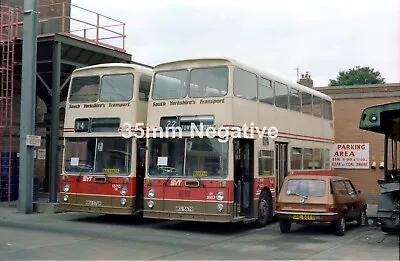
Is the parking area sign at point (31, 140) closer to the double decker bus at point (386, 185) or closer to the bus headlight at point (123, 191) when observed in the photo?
the bus headlight at point (123, 191)

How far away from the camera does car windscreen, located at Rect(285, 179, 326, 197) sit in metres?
13.7

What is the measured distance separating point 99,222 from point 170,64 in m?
5.09

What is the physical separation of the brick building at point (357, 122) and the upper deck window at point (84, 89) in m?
12.1

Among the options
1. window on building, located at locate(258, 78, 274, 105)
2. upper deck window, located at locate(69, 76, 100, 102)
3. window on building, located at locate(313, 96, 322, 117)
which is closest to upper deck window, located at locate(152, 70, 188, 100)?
upper deck window, located at locate(69, 76, 100, 102)

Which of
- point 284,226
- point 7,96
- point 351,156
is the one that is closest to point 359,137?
point 351,156

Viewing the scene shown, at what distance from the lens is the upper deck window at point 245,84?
14068 mm

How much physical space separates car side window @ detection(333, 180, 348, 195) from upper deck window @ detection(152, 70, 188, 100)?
4.54m

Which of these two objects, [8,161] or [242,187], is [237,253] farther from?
[8,161]

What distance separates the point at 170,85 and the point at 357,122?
11.8 metres

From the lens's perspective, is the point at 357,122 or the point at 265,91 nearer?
the point at 265,91

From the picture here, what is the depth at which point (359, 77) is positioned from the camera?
69.9m

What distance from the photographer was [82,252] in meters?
10.9

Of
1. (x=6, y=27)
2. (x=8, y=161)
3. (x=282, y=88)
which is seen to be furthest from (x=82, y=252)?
(x=6, y=27)

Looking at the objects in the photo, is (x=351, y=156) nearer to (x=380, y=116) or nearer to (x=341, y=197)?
(x=341, y=197)
